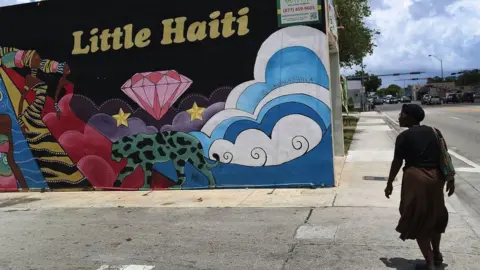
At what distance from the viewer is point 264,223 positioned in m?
7.02

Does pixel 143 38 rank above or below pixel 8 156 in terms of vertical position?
above

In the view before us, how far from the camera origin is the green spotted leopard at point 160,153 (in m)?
10.2

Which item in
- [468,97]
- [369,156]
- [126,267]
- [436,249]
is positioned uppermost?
[436,249]

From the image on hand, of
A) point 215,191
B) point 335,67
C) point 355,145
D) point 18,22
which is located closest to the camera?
point 215,191

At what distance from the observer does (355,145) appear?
55.1ft

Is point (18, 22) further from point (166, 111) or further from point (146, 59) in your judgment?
point (166, 111)

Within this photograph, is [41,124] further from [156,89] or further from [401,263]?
[401,263]

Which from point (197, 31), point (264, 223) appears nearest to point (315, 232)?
point (264, 223)

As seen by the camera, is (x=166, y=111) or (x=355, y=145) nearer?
(x=166, y=111)

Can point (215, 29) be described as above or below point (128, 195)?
above

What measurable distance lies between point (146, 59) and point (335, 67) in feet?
20.3

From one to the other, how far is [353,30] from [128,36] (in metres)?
12.4

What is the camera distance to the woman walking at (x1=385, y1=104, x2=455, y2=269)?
15.1 feet

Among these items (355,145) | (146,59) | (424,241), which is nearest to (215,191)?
(146,59)
